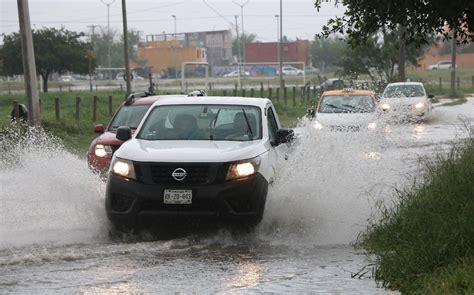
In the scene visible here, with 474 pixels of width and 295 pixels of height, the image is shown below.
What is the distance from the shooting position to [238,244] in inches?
364

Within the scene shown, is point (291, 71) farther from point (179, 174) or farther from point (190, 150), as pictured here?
point (179, 174)

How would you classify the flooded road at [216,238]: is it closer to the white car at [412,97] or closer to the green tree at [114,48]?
the white car at [412,97]

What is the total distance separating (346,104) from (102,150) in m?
10.2

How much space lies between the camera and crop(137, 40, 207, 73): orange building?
11031cm

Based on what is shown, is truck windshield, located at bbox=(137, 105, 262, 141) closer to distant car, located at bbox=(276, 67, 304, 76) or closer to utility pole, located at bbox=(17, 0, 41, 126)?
utility pole, located at bbox=(17, 0, 41, 126)

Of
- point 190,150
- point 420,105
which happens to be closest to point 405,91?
point 420,105

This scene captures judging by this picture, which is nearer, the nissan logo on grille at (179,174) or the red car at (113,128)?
the nissan logo on grille at (179,174)

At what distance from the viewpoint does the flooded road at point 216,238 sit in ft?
24.2

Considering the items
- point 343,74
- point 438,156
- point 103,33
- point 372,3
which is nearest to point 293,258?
point 372,3

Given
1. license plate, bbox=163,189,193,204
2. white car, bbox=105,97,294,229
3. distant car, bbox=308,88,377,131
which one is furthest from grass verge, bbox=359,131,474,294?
distant car, bbox=308,88,377,131

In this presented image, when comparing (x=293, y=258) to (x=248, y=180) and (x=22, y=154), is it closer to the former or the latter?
(x=248, y=180)

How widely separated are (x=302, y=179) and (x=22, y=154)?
4.97m

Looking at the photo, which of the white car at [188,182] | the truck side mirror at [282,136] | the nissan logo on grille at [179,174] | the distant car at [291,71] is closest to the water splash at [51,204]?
the white car at [188,182]

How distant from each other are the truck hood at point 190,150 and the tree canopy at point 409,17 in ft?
5.60
